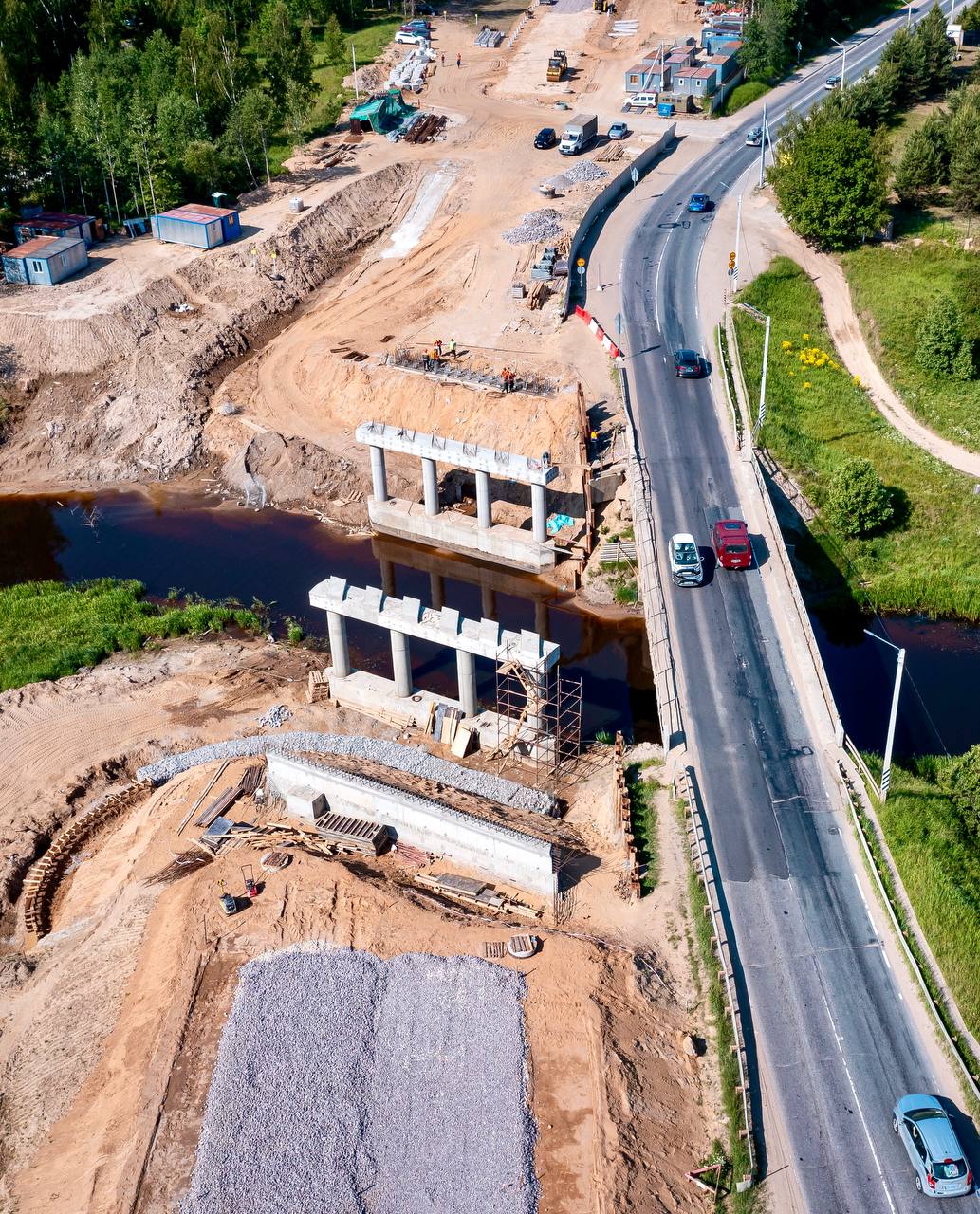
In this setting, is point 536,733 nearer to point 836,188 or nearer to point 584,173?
point 836,188

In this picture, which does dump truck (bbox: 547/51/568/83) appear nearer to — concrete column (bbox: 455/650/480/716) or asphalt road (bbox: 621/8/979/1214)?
asphalt road (bbox: 621/8/979/1214)

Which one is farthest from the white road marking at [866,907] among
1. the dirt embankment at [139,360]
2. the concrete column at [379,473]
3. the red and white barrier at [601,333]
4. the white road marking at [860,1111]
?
the dirt embankment at [139,360]

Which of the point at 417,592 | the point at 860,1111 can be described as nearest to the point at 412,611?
the point at 417,592

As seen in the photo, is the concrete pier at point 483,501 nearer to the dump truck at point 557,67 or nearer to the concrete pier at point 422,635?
the concrete pier at point 422,635

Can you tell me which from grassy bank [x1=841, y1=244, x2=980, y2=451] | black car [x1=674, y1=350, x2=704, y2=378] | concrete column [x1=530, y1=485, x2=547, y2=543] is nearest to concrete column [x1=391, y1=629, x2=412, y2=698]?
concrete column [x1=530, y1=485, x2=547, y2=543]

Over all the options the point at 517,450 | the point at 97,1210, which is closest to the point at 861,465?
the point at 517,450
